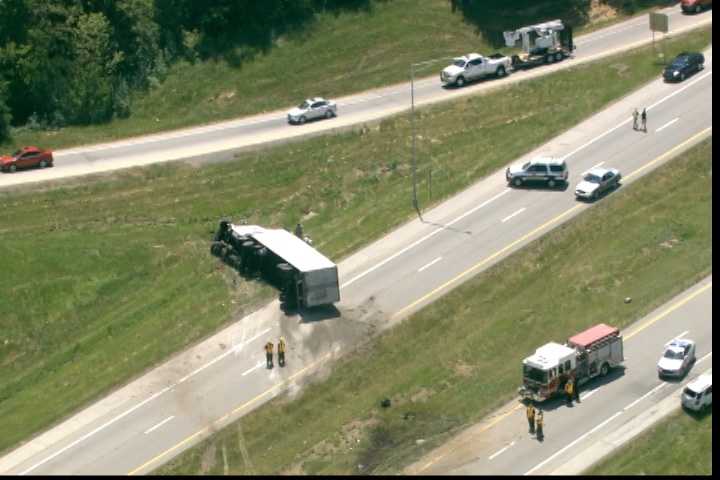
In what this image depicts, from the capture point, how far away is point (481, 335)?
9294 centimetres

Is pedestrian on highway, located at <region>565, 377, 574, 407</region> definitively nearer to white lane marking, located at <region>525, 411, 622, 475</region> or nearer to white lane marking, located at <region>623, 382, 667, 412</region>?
white lane marking, located at <region>525, 411, 622, 475</region>

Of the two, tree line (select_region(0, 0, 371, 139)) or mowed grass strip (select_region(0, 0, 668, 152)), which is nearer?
mowed grass strip (select_region(0, 0, 668, 152))

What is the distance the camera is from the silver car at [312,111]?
402 ft

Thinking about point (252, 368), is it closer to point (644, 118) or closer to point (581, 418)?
point (581, 418)

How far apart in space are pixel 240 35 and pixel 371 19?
1101cm

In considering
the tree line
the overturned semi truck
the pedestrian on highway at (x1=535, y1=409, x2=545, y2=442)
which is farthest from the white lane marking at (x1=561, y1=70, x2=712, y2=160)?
the pedestrian on highway at (x1=535, y1=409, x2=545, y2=442)

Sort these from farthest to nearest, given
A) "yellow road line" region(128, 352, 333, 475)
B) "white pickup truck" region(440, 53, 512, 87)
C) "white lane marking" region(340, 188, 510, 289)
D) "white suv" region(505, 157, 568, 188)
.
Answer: "white pickup truck" region(440, 53, 512, 87), "white suv" region(505, 157, 568, 188), "white lane marking" region(340, 188, 510, 289), "yellow road line" region(128, 352, 333, 475)

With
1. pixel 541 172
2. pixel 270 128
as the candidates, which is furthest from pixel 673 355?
pixel 270 128

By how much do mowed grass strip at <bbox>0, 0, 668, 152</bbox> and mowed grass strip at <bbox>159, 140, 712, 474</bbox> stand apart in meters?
28.9

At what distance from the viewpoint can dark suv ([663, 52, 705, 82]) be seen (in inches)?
4706

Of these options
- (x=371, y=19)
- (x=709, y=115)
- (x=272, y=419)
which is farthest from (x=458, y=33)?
(x=272, y=419)

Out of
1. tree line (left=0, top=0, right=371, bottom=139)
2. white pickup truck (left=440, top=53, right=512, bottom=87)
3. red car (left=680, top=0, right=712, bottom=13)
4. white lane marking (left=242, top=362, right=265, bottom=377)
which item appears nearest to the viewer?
white lane marking (left=242, top=362, right=265, bottom=377)

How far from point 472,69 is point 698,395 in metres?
48.0

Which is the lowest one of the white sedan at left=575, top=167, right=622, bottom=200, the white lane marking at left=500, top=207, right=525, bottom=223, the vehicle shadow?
the white lane marking at left=500, top=207, right=525, bottom=223
